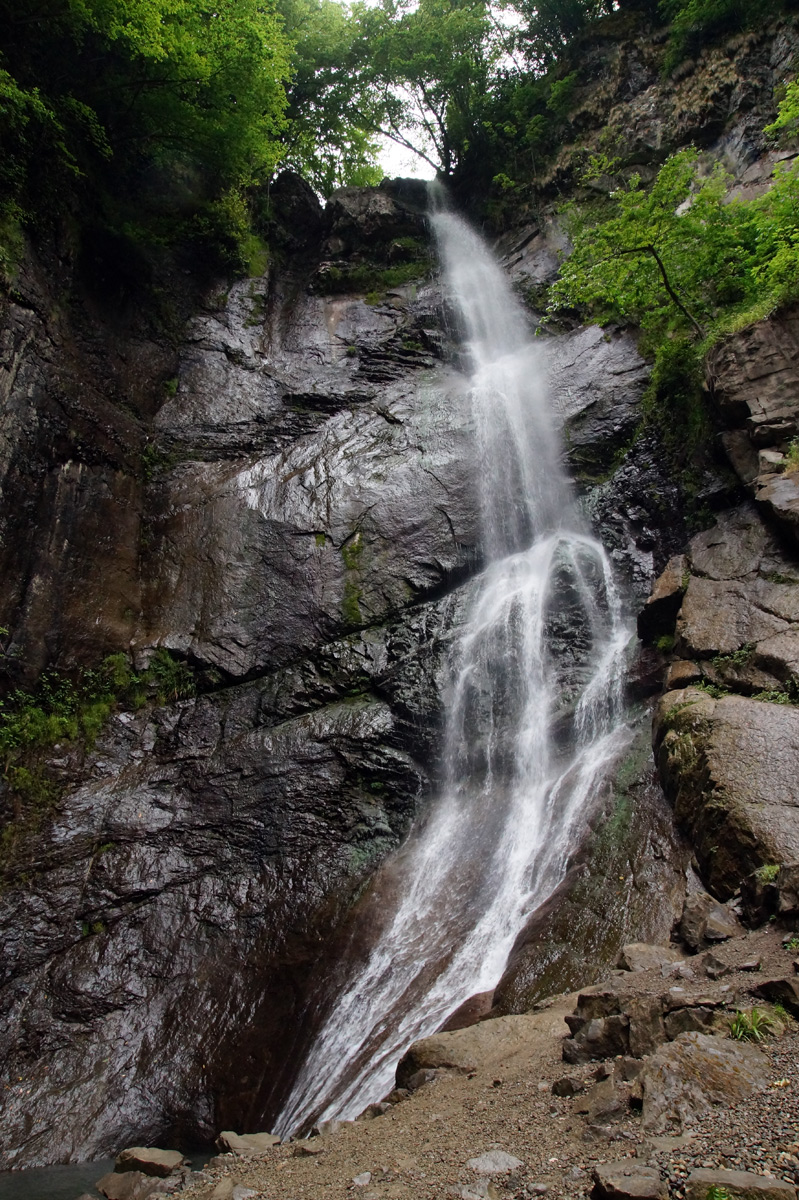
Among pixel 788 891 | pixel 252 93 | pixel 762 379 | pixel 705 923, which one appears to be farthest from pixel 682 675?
pixel 252 93

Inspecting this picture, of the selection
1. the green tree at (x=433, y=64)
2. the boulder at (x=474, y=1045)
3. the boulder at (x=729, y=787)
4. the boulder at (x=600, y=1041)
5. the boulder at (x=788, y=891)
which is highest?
the green tree at (x=433, y=64)

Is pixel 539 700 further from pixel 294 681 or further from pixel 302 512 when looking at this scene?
pixel 302 512

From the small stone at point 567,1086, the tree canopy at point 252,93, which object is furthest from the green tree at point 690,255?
the small stone at point 567,1086

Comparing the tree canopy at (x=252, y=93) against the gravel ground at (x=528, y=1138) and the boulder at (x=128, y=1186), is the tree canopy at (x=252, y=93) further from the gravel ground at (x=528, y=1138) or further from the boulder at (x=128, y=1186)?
the boulder at (x=128, y=1186)

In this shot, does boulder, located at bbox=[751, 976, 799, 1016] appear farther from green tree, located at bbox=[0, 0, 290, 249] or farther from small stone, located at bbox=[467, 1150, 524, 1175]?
green tree, located at bbox=[0, 0, 290, 249]

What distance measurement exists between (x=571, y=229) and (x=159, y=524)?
43.4ft

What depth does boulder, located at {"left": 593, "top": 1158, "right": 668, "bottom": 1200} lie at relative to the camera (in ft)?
7.70

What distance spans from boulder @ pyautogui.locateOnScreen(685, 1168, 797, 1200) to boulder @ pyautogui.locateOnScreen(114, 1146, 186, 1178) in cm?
431

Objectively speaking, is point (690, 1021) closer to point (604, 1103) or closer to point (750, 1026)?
point (750, 1026)

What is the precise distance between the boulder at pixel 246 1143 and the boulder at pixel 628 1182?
344 centimetres

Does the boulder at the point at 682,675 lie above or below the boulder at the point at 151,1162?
above

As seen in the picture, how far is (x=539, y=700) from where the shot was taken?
10.9 m

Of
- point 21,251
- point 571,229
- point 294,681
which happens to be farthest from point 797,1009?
point 571,229

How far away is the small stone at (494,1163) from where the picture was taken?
10.2 ft
